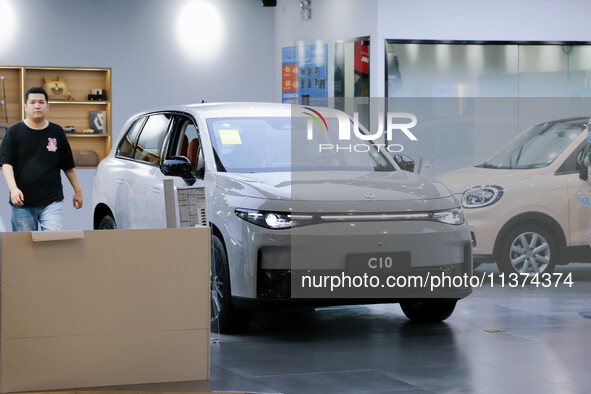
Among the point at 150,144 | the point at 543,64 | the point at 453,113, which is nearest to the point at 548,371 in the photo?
the point at 150,144

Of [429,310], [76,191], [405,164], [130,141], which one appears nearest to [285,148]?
[405,164]

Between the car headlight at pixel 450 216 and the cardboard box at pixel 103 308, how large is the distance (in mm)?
2164

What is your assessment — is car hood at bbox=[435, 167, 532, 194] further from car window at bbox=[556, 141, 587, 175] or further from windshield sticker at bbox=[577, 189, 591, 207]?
windshield sticker at bbox=[577, 189, 591, 207]

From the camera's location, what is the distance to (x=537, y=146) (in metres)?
10.4

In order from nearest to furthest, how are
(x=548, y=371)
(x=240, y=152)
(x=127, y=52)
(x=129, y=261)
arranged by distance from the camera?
(x=129, y=261) → (x=548, y=371) → (x=240, y=152) → (x=127, y=52)

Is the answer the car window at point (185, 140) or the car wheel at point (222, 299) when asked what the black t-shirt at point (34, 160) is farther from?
the car wheel at point (222, 299)

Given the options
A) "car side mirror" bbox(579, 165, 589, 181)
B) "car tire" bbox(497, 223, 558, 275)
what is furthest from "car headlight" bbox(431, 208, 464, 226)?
→ "car side mirror" bbox(579, 165, 589, 181)

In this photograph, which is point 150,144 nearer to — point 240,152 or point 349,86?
point 240,152

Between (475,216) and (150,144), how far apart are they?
3.48 metres

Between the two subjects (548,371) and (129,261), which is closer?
(129,261)

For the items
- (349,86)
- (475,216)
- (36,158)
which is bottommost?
(475,216)

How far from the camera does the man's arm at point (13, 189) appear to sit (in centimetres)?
798

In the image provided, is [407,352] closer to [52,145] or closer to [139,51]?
[52,145]

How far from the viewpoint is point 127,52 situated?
48.2 feet
